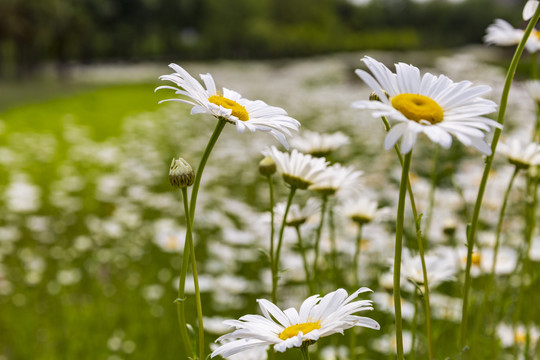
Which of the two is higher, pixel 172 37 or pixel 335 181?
pixel 172 37

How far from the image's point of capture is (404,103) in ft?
2.19

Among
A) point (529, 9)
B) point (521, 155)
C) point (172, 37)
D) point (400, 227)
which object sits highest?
point (172, 37)

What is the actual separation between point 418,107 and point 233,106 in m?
0.29

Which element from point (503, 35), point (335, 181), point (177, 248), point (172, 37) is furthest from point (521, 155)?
point (172, 37)

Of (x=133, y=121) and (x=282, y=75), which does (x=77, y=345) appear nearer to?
(x=133, y=121)

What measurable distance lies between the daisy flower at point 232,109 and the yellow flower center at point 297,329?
245mm

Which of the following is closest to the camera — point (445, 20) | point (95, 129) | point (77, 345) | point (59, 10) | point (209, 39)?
point (77, 345)

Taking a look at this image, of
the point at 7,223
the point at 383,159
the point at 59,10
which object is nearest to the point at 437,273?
the point at 383,159

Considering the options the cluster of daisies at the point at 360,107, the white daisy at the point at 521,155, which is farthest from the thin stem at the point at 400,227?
the white daisy at the point at 521,155

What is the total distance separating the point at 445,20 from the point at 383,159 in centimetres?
5630

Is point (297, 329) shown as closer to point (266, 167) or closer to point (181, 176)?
point (181, 176)

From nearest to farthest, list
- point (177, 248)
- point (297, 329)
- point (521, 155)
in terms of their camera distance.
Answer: point (297, 329)
point (521, 155)
point (177, 248)

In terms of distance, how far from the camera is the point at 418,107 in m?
0.67

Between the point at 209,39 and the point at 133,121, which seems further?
the point at 209,39
